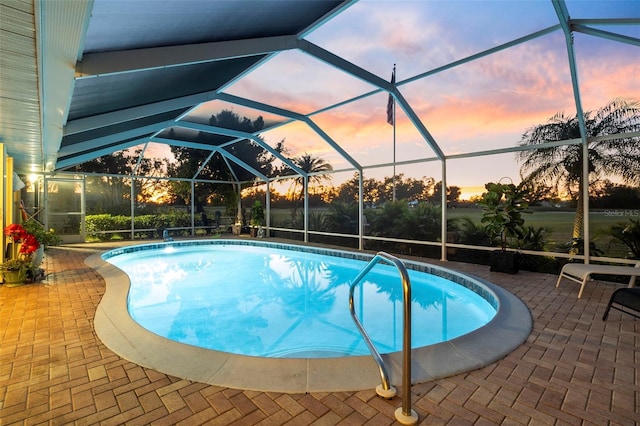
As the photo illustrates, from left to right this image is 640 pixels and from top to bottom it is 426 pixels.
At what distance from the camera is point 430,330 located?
513 centimetres

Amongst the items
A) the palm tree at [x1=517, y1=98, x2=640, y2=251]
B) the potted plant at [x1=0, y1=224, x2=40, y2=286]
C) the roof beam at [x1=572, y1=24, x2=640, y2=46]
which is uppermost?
the roof beam at [x1=572, y1=24, x2=640, y2=46]

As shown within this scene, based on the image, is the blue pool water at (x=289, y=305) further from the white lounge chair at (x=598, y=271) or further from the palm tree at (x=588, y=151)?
the palm tree at (x=588, y=151)

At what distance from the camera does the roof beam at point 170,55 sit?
3.58m

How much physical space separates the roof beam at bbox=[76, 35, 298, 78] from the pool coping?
299 centimetres

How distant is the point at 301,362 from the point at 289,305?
3.78 m

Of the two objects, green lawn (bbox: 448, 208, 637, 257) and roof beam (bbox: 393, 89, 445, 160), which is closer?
green lawn (bbox: 448, 208, 637, 257)

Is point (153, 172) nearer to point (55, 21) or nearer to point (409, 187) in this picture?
point (409, 187)

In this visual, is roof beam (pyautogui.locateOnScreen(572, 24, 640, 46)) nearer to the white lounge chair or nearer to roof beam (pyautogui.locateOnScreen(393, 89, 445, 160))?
roof beam (pyautogui.locateOnScreen(393, 89, 445, 160))

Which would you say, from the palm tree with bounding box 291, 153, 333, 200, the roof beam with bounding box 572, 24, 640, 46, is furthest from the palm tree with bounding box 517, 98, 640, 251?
the palm tree with bounding box 291, 153, 333, 200

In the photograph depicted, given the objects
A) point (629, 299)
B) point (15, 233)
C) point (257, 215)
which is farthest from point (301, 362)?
point (257, 215)

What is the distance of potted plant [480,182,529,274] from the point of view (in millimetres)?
6508

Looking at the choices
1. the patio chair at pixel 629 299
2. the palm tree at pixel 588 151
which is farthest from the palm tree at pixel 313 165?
the patio chair at pixel 629 299

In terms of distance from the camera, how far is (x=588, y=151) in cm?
648

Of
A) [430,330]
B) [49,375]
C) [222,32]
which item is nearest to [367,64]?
[222,32]
